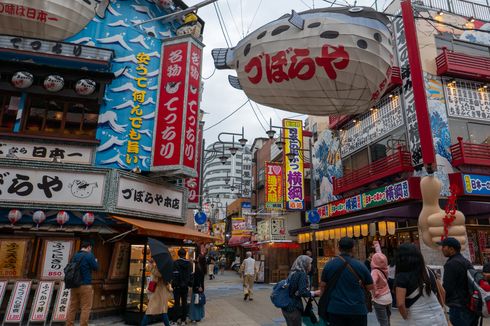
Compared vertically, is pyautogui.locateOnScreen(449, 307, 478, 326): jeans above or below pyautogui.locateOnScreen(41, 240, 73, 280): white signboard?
below

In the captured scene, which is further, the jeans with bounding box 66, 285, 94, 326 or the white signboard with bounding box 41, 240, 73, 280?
the white signboard with bounding box 41, 240, 73, 280

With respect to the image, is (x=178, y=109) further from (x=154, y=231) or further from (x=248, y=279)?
(x=248, y=279)

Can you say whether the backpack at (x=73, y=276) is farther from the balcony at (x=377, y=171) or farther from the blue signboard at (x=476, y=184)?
the blue signboard at (x=476, y=184)

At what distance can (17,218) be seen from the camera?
10.2m

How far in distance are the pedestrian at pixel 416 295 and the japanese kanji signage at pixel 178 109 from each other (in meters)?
8.29

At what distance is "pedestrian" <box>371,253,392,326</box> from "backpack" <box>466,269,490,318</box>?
2502mm

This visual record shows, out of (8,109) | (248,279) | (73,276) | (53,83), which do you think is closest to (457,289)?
(73,276)

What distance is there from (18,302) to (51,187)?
326cm

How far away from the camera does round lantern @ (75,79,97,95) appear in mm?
11781

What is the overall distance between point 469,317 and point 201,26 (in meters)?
15.1

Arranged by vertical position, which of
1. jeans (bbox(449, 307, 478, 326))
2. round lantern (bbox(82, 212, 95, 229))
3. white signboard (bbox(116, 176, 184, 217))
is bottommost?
jeans (bbox(449, 307, 478, 326))

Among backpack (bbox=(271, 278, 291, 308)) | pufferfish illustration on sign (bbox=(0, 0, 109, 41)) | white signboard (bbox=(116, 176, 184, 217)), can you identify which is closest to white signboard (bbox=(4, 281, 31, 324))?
white signboard (bbox=(116, 176, 184, 217))

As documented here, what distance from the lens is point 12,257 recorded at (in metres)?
10.2

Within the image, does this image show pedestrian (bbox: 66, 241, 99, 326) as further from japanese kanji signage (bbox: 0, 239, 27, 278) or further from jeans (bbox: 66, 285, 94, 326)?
japanese kanji signage (bbox: 0, 239, 27, 278)
